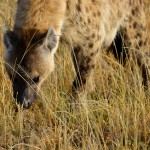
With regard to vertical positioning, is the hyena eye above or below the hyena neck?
below

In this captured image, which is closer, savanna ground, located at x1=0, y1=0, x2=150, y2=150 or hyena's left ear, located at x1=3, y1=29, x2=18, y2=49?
savanna ground, located at x1=0, y1=0, x2=150, y2=150

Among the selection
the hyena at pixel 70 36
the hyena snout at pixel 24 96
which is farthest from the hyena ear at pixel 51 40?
the hyena snout at pixel 24 96

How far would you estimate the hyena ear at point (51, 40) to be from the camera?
3.82 m

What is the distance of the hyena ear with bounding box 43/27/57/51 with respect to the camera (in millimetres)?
3824

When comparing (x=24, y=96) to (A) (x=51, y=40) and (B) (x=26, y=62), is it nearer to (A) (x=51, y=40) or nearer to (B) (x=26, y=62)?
(B) (x=26, y=62)

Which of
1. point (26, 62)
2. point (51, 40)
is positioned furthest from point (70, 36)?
point (26, 62)

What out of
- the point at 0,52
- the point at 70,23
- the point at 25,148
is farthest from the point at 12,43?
the point at 0,52

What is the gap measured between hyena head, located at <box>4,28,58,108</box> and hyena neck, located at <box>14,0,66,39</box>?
67 mm

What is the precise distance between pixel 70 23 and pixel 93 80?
780mm

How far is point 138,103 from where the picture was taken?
13.0ft

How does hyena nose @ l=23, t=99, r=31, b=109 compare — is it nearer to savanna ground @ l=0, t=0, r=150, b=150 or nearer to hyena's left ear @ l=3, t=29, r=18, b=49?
savanna ground @ l=0, t=0, r=150, b=150

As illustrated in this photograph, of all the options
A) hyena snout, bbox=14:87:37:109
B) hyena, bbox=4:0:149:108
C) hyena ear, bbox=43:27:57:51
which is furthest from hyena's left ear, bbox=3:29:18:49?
hyena snout, bbox=14:87:37:109

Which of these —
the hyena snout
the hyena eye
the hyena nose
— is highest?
the hyena eye

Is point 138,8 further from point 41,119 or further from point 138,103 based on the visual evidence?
point 41,119
